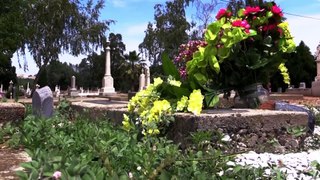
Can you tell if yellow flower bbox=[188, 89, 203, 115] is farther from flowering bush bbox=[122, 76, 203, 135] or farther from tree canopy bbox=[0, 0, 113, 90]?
tree canopy bbox=[0, 0, 113, 90]

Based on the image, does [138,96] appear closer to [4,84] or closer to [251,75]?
[251,75]

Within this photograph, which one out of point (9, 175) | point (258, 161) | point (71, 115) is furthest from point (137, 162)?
point (71, 115)

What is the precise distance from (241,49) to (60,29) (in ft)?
99.0

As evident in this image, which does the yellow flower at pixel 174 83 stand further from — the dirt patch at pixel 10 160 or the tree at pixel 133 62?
the tree at pixel 133 62

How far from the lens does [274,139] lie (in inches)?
151

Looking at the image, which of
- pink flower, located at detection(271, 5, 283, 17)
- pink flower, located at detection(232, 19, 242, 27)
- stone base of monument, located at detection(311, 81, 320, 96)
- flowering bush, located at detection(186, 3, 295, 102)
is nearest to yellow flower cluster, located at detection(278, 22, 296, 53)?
flowering bush, located at detection(186, 3, 295, 102)

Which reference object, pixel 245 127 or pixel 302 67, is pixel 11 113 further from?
pixel 302 67

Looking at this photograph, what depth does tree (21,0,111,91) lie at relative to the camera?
32134 millimetres

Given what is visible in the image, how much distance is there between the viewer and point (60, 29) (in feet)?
110

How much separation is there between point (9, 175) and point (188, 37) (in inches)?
1313

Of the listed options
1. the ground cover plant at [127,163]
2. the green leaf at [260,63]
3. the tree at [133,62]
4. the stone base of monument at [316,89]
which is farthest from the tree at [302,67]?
the ground cover plant at [127,163]

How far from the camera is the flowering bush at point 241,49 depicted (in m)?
4.45

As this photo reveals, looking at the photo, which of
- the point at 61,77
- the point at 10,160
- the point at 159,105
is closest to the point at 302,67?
the point at 61,77

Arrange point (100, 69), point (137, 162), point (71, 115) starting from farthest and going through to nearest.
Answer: point (100, 69) < point (71, 115) < point (137, 162)
